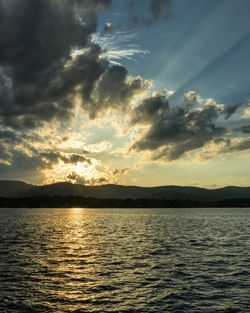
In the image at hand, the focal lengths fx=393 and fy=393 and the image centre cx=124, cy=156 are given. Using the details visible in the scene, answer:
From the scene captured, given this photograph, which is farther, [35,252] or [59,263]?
[35,252]

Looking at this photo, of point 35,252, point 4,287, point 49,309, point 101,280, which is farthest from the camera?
point 35,252

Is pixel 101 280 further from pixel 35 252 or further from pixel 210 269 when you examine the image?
pixel 35 252

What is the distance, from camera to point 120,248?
244 feet

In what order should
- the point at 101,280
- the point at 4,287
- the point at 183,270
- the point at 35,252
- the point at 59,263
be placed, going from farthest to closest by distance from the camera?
the point at 35,252 < the point at 59,263 < the point at 183,270 < the point at 101,280 < the point at 4,287

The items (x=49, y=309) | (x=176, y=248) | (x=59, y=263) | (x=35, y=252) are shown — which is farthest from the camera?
(x=176, y=248)

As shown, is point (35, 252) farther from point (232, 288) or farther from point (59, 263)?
point (232, 288)

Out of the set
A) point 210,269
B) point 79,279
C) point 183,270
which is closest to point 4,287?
point 79,279

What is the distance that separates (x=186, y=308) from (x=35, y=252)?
136ft

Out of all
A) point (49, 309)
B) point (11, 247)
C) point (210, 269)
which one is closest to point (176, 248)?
point (210, 269)

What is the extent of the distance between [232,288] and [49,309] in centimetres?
1896

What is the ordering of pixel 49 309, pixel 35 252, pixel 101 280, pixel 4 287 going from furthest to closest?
1. pixel 35 252
2. pixel 101 280
3. pixel 4 287
4. pixel 49 309

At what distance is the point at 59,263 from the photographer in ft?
185

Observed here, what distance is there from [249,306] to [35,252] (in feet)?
143

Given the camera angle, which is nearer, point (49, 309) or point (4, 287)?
point (49, 309)
